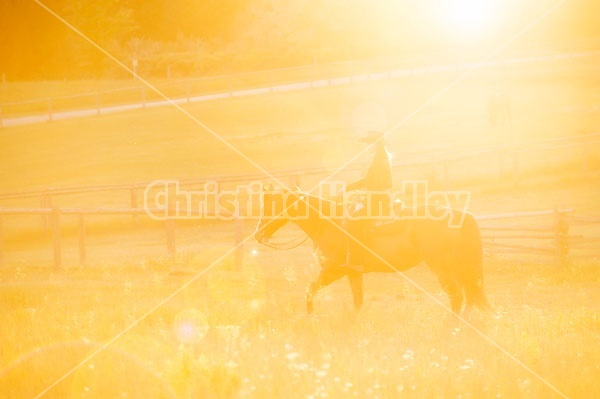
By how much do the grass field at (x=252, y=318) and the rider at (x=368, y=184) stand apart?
0.85 m

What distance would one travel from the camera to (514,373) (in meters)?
7.98

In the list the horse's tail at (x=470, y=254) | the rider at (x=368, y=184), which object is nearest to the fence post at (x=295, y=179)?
the rider at (x=368, y=184)

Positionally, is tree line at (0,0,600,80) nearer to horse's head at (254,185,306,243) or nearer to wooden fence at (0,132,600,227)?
wooden fence at (0,132,600,227)

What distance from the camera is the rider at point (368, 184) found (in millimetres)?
11008

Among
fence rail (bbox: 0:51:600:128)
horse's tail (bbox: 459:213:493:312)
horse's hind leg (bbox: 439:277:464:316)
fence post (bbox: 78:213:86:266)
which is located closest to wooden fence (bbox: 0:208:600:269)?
fence post (bbox: 78:213:86:266)

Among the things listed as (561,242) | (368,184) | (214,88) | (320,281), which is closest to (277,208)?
(320,281)

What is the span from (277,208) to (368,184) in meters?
1.50

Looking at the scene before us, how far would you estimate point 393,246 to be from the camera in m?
11.7

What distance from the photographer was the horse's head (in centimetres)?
1177

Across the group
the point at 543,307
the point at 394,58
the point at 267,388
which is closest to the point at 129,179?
the point at 543,307

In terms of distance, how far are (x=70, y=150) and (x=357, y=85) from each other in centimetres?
1756

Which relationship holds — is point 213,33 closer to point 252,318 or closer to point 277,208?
point 277,208

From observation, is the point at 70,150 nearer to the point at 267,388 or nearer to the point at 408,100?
the point at 408,100

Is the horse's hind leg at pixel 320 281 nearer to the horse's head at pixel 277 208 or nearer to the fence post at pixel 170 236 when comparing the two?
the horse's head at pixel 277 208
